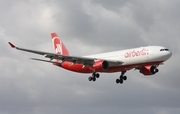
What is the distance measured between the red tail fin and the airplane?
26.8 ft

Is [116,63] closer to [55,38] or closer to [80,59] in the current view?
[80,59]

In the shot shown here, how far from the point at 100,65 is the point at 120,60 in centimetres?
339

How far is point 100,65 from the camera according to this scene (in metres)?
87.0

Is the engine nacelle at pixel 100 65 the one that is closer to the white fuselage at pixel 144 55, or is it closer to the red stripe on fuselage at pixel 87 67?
the red stripe on fuselage at pixel 87 67

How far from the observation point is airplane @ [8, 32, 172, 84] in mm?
84812

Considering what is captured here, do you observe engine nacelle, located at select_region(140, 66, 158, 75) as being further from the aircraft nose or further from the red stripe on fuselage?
the aircraft nose

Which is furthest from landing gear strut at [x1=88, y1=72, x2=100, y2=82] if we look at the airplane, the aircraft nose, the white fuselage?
the aircraft nose

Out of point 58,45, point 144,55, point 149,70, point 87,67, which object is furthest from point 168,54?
point 58,45

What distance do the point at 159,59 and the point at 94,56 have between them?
13446 millimetres

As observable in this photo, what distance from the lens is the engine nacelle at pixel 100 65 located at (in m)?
87.1

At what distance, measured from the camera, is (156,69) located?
8881cm

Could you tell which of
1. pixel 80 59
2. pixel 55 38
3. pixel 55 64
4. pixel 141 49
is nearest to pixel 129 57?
pixel 141 49

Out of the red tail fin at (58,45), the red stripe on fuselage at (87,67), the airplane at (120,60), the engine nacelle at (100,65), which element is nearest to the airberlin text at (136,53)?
the airplane at (120,60)

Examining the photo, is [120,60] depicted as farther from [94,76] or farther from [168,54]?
[168,54]
